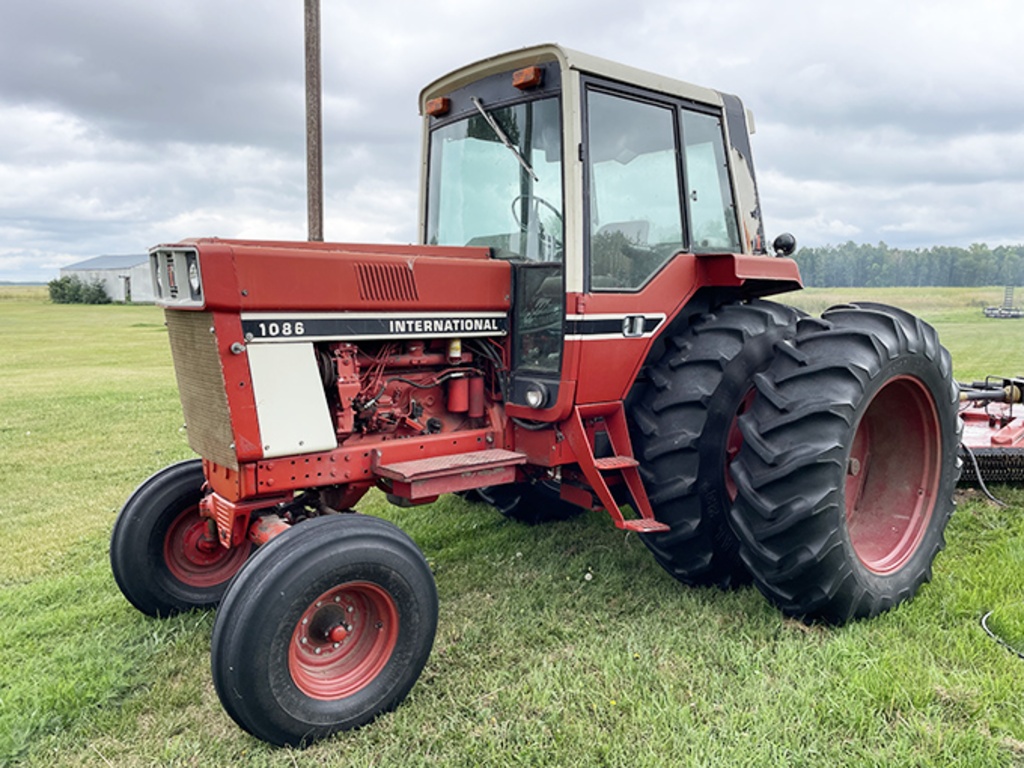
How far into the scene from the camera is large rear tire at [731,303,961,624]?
11.4 ft

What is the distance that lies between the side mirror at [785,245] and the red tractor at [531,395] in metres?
0.36

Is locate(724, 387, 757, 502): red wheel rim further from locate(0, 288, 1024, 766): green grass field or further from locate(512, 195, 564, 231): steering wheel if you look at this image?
locate(512, 195, 564, 231): steering wheel

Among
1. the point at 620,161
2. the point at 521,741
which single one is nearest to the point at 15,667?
the point at 521,741

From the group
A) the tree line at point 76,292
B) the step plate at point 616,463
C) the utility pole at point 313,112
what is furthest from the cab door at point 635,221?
the tree line at point 76,292

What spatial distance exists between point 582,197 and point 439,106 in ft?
4.12

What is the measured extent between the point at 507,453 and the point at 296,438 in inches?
41.7

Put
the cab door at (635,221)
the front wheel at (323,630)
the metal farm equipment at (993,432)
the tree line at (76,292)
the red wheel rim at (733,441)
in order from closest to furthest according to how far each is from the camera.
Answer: the front wheel at (323,630) → the cab door at (635,221) → the red wheel rim at (733,441) → the metal farm equipment at (993,432) → the tree line at (76,292)

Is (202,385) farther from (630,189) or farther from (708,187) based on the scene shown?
(708,187)

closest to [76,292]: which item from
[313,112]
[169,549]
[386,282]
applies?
[313,112]

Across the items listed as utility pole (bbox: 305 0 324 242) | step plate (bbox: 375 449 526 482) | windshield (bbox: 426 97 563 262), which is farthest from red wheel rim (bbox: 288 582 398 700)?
utility pole (bbox: 305 0 324 242)

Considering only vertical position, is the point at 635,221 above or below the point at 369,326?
above

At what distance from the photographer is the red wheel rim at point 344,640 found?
118 inches

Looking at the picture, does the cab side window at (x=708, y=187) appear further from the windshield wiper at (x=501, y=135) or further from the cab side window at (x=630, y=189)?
the windshield wiper at (x=501, y=135)

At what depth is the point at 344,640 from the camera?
10.2ft
